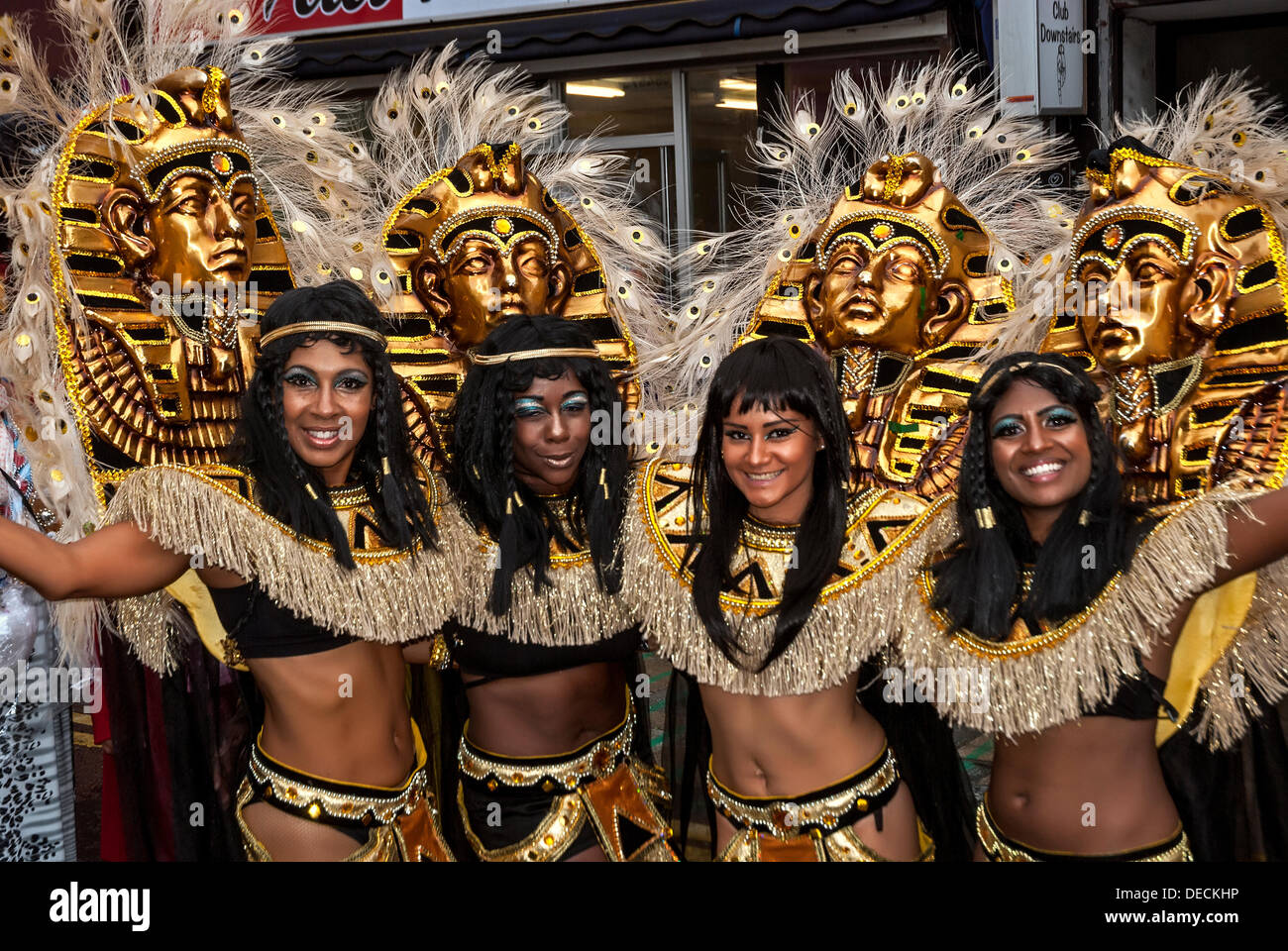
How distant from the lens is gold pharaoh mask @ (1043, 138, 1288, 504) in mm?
3373

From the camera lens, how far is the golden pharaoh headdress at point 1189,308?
3.37 m

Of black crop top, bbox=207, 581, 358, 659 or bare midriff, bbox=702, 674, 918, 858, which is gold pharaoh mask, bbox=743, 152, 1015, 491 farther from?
black crop top, bbox=207, 581, 358, 659

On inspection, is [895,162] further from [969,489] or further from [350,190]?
[350,190]

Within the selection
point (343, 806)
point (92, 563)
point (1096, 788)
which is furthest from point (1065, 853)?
point (92, 563)

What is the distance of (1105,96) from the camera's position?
727 cm

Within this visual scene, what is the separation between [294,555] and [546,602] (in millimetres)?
640

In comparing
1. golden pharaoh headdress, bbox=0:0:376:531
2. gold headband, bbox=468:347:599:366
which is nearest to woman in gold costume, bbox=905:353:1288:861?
gold headband, bbox=468:347:599:366

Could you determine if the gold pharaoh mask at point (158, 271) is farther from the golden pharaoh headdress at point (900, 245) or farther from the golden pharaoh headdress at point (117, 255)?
the golden pharaoh headdress at point (900, 245)

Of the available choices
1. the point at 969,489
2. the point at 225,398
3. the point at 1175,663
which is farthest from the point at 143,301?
the point at 1175,663

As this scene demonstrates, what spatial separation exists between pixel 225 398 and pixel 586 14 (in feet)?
16.2

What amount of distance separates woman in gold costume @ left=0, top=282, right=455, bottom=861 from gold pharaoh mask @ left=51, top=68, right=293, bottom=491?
0.73 meters

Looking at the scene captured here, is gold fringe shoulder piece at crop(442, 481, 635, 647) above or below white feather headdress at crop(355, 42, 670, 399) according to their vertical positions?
below

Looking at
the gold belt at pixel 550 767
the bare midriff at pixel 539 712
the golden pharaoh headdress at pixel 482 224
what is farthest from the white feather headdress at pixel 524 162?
the gold belt at pixel 550 767

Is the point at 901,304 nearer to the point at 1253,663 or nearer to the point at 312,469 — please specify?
the point at 1253,663
